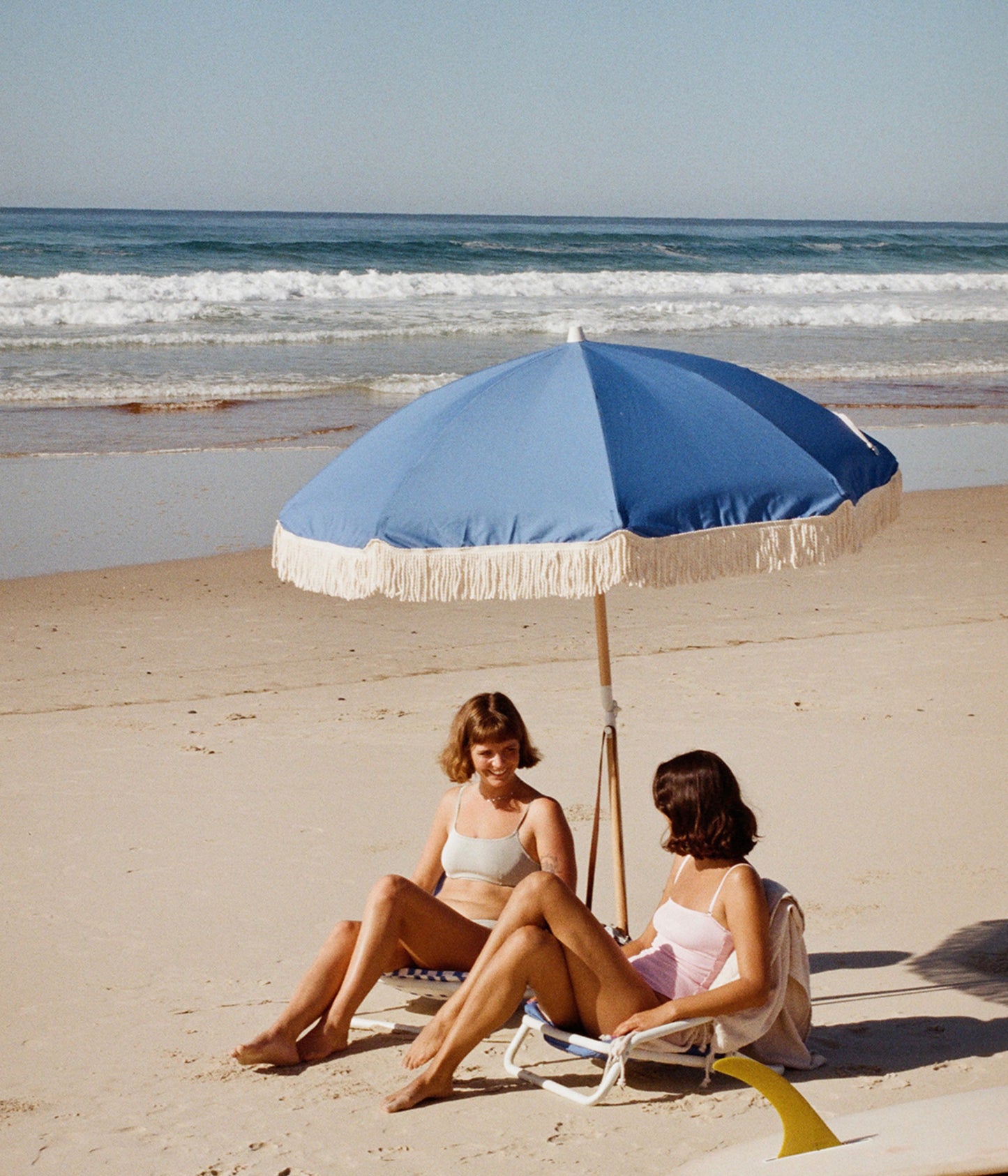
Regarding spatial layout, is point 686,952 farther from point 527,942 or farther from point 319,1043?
point 319,1043

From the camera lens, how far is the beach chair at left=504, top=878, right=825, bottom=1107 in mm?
3449

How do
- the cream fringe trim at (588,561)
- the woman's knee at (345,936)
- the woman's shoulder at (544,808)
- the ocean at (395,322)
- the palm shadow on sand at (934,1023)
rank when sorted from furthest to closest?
the ocean at (395,322), the woman's shoulder at (544,808), the woman's knee at (345,936), the palm shadow on sand at (934,1023), the cream fringe trim at (588,561)

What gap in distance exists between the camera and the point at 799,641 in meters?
7.80

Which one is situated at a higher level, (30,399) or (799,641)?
(30,399)

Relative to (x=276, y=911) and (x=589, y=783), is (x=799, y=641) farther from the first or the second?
(x=276, y=911)

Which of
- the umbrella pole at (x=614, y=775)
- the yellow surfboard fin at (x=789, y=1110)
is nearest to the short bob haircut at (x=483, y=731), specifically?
the umbrella pole at (x=614, y=775)

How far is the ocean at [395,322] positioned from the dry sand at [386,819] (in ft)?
23.2

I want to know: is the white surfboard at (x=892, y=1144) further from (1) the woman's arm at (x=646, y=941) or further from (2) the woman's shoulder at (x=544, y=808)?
(2) the woman's shoulder at (x=544, y=808)

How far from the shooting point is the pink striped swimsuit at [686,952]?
11.8ft

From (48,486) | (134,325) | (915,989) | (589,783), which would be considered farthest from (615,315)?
(915,989)

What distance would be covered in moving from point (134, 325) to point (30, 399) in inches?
311

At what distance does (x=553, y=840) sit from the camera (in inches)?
156

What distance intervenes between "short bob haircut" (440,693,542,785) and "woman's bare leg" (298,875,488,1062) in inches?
16.1

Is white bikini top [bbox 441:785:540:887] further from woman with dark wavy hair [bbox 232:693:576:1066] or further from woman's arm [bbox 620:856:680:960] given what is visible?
woman's arm [bbox 620:856:680:960]
